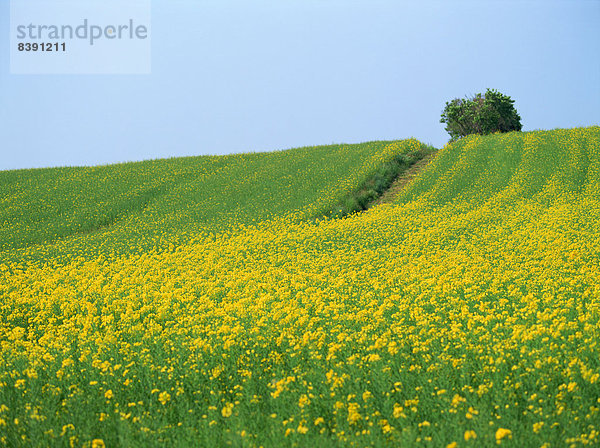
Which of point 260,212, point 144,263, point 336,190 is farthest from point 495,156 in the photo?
point 144,263

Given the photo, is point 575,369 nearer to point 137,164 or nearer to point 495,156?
point 495,156

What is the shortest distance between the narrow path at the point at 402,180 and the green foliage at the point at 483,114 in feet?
77.3

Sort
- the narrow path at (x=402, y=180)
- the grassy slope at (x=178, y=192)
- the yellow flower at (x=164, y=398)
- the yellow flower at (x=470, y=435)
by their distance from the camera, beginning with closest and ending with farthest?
1. the yellow flower at (x=470, y=435)
2. the yellow flower at (x=164, y=398)
3. the grassy slope at (x=178, y=192)
4. the narrow path at (x=402, y=180)

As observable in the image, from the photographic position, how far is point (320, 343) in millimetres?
8156

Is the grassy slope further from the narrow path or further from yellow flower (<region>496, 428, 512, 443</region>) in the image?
yellow flower (<region>496, 428, 512, 443</region>)

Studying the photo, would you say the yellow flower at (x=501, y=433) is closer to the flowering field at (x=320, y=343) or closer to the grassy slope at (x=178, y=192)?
the flowering field at (x=320, y=343)

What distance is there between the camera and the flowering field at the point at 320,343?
6031mm

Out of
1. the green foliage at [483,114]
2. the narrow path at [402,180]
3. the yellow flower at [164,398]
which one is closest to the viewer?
the yellow flower at [164,398]

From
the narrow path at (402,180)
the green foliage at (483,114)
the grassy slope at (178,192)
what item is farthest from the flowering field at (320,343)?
the green foliage at (483,114)

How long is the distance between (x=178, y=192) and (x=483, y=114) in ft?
129

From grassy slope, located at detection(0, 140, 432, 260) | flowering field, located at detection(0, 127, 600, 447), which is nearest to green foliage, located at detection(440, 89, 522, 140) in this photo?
grassy slope, located at detection(0, 140, 432, 260)

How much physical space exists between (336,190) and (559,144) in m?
16.8

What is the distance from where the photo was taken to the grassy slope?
27328 mm

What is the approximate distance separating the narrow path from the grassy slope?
1.15m
